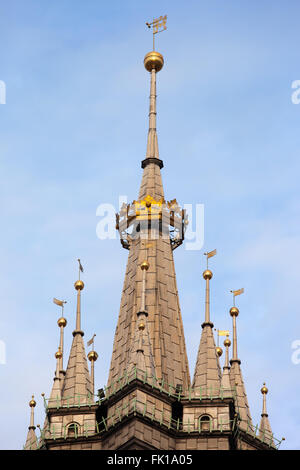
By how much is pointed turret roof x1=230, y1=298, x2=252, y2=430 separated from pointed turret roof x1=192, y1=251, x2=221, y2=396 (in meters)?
1.04

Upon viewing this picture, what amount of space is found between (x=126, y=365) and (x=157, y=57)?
77.5ft

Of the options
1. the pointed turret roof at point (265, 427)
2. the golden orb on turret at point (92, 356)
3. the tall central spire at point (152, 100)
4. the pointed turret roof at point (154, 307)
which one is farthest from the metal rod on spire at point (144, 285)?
the tall central spire at point (152, 100)

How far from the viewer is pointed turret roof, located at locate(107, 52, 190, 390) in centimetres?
11519

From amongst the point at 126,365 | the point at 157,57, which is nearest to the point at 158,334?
the point at 126,365

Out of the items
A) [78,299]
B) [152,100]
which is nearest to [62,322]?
[78,299]

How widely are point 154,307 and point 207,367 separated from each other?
586 cm

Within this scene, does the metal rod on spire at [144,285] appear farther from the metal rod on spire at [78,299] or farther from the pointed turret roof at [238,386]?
the pointed turret roof at [238,386]

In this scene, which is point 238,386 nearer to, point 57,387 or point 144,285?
point 144,285

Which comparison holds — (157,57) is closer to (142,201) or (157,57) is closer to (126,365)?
(142,201)

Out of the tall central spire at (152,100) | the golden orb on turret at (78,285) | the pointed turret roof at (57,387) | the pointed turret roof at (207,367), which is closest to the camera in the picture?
the pointed turret roof at (207,367)

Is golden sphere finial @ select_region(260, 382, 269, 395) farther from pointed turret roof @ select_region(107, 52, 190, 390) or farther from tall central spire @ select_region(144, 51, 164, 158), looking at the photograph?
tall central spire @ select_region(144, 51, 164, 158)

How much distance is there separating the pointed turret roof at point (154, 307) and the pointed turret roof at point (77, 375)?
120 cm

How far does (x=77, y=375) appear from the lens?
376ft

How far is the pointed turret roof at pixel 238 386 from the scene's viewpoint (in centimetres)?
11531
